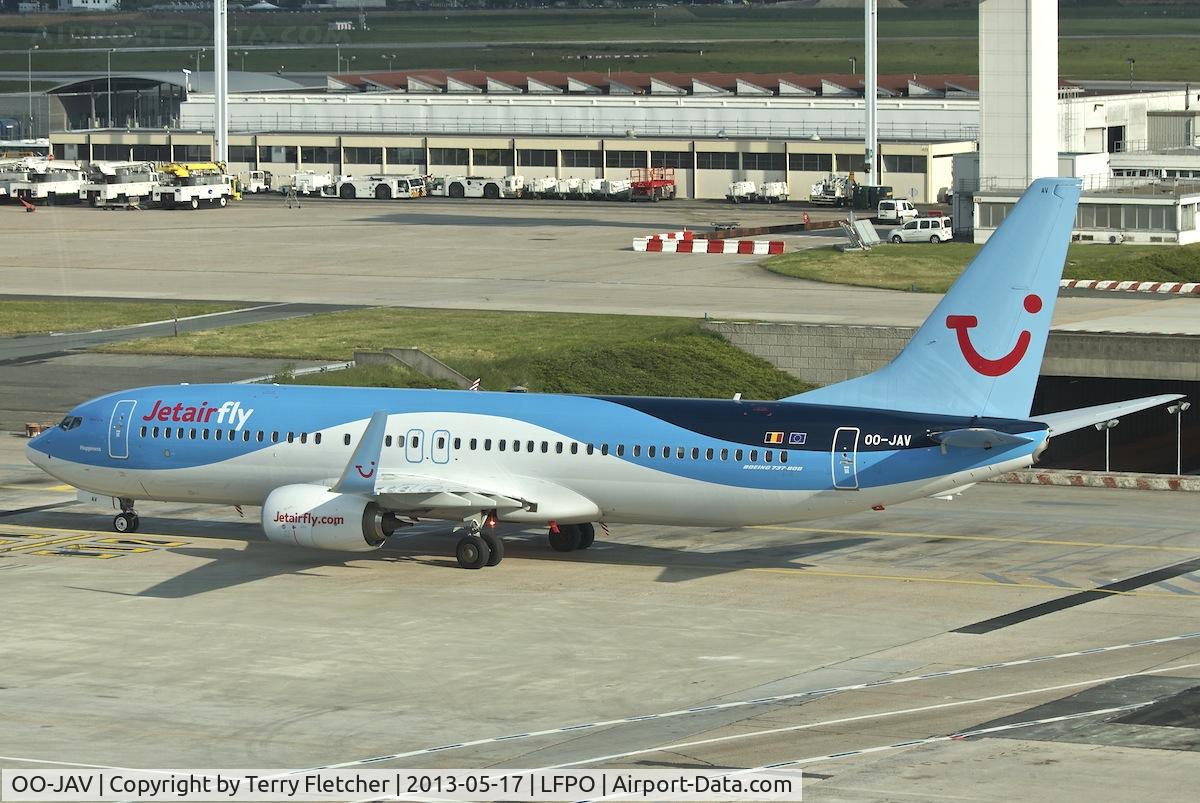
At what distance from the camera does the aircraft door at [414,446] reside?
1849 inches

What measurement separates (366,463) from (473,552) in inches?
149

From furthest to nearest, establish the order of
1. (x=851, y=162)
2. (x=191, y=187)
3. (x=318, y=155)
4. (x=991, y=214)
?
(x=318, y=155) → (x=851, y=162) → (x=191, y=187) → (x=991, y=214)

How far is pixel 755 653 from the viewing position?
3856 cm

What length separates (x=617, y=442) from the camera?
45500mm

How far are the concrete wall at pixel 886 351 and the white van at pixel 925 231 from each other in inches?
1797

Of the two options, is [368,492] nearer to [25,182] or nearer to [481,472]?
[481,472]

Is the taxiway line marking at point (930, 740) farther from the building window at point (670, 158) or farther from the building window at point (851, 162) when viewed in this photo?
the building window at point (670, 158)

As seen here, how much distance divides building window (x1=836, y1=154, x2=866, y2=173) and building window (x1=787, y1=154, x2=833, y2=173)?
1.04 meters

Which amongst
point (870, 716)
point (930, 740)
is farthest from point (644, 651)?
point (930, 740)

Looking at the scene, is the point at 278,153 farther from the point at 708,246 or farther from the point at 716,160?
the point at 708,246

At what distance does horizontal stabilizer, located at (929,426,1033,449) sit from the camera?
4175cm

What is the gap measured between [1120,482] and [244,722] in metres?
34.5

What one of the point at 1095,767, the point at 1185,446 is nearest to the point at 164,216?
the point at 1185,446

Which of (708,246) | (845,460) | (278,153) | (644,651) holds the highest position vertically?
(278,153)
